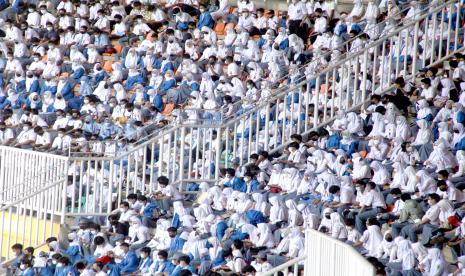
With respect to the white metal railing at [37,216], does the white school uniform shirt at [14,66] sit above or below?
above

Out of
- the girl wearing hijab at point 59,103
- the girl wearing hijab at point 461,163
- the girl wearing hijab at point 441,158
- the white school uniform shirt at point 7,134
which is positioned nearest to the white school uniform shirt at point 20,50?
the girl wearing hijab at point 59,103

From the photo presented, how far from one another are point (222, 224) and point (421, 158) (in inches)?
136

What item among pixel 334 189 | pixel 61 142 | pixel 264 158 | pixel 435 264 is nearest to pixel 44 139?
pixel 61 142

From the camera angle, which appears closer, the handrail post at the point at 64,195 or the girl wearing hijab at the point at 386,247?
the girl wearing hijab at the point at 386,247

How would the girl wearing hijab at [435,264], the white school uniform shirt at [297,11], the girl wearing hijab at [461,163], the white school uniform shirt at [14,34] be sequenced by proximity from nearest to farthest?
the girl wearing hijab at [435,264] < the girl wearing hijab at [461,163] < the white school uniform shirt at [297,11] < the white school uniform shirt at [14,34]

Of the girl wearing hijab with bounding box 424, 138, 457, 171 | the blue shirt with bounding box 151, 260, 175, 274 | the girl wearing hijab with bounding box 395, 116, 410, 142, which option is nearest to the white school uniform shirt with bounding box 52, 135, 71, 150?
the blue shirt with bounding box 151, 260, 175, 274

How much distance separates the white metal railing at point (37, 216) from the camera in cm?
2452

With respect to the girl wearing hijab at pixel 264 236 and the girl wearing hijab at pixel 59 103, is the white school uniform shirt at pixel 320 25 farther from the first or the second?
the girl wearing hijab at pixel 264 236

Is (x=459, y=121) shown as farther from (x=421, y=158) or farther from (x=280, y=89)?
(x=280, y=89)

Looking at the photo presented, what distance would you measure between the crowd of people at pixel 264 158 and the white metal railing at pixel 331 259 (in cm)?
341

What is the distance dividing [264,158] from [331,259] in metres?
9.84

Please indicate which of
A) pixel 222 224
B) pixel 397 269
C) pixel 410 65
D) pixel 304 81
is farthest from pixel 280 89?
pixel 397 269

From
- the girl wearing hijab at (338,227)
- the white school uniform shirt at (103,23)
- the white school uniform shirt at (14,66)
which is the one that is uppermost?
the white school uniform shirt at (103,23)

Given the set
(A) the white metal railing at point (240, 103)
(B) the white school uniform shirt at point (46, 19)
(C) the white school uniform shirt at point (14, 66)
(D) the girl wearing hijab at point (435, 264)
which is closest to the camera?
(D) the girl wearing hijab at point (435, 264)
